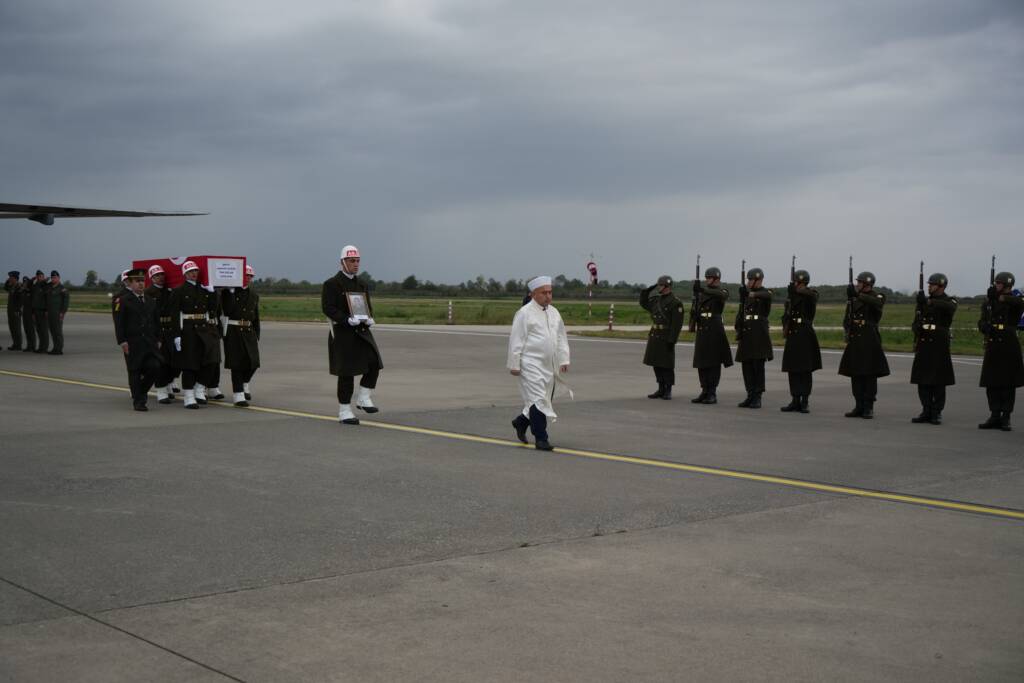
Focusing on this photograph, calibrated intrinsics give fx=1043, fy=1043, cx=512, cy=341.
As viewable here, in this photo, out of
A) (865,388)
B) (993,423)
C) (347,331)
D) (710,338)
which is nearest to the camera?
(347,331)

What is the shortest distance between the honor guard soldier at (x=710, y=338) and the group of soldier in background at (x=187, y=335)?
22.0 ft

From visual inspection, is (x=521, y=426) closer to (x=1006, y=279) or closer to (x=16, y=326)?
(x=1006, y=279)

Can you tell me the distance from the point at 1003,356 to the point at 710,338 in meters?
4.41

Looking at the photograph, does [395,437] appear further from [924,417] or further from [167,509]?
[924,417]

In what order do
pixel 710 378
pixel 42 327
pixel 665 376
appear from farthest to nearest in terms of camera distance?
1. pixel 42 327
2. pixel 665 376
3. pixel 710 378

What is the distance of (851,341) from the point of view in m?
14.7

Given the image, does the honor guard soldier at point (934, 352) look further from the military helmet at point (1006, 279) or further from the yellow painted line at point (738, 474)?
the yellow painted line at point (738, 474)

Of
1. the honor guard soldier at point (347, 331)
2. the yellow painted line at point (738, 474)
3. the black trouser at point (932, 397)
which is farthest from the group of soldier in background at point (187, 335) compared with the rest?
the black trouser at point (932, 397)

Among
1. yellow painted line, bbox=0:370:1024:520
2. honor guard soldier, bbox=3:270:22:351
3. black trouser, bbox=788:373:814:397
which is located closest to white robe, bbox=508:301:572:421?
yellow painted line, bbox=0:370:1024:520

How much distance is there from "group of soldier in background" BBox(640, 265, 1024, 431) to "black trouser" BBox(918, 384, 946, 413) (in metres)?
0.01

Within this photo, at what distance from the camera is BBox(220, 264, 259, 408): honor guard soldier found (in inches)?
582

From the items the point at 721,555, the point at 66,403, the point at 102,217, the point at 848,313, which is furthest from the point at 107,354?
the point at 721,555

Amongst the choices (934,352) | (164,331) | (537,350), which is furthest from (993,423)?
(164,331)

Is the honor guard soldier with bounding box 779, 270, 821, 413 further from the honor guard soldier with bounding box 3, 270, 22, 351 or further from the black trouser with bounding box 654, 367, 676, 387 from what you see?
the honor guard soldier with bounding box 3, 270, 22, 351
